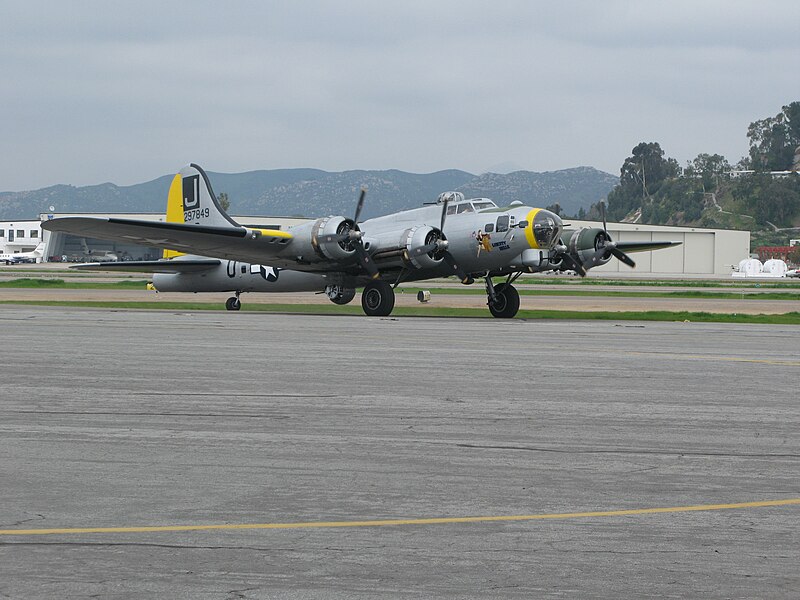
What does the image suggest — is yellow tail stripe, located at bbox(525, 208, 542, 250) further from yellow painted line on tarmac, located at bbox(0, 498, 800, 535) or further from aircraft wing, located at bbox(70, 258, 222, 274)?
yellow painted line on tarmac, located at bbox(0, 498, 800, 535)

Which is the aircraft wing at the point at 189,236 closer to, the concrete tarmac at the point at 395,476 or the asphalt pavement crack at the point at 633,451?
the concrete tarmac at the point at 395,476

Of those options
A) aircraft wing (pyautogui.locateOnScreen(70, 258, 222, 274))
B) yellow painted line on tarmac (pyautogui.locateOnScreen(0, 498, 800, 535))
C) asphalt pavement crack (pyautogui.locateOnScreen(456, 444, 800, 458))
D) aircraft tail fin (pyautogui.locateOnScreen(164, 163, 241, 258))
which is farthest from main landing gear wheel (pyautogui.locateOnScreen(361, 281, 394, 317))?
yellow painted line on tarmac (pyautogui.locateOnScreen(0, 498, 800, 535))

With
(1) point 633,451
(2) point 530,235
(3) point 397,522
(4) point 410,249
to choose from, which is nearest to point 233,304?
(4) point 410,249

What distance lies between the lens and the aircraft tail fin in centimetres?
4512

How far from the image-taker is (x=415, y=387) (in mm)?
15969

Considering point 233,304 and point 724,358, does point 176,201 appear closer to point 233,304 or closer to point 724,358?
point 233,304

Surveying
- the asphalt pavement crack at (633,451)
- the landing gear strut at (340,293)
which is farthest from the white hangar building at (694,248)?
the asphalt pavement crack at (633,451)

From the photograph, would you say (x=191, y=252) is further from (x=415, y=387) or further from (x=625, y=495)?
(x=625, y=495)

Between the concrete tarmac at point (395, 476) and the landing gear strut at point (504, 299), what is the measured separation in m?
19.0

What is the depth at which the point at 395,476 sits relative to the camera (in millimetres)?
9445

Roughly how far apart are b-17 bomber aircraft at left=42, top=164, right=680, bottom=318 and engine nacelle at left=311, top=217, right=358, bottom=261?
0.04 metres

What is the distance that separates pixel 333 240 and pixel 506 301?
277 inches

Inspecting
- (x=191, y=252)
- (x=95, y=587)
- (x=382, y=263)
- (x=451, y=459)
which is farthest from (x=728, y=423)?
(x=191, y=252)

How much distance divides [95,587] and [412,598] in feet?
6.34
